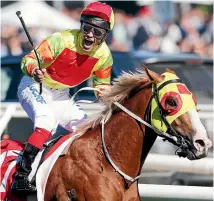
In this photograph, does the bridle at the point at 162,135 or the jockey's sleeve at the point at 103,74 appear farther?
the jockey's sleeve at the point at 103,74

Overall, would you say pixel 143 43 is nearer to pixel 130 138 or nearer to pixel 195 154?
pixel 130 138

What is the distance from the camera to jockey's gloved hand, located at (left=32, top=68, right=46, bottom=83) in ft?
23.0

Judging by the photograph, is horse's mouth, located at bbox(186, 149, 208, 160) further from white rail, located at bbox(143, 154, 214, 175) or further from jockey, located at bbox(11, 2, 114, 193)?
white rail, located at bbox(143, 154, 214, 175)

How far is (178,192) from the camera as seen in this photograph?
8.10m

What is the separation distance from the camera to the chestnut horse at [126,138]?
6.47 m

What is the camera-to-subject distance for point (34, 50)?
285 inches

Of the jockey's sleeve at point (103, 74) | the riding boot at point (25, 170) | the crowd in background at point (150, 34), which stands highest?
the jockey's sleeve at point (103, 74)

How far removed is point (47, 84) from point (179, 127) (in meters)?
1.53

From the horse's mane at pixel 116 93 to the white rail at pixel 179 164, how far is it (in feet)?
7.37

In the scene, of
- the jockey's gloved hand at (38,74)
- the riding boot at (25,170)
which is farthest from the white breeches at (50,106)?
the jockey's gloved hand at (38,74)

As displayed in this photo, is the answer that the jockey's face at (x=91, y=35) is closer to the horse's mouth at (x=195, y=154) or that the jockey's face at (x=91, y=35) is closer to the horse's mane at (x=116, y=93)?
the horse's mane at (x=116, y=93)

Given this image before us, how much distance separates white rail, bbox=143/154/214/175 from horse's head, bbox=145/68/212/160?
8.19 ft

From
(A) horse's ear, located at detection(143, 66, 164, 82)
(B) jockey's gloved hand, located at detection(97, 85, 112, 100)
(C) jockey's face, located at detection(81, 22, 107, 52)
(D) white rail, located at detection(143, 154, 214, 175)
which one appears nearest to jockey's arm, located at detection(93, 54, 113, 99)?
(B) jockey's gloved hand, located at detection(97, 85, 112, 100)

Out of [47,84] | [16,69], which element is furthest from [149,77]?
[16,69]
